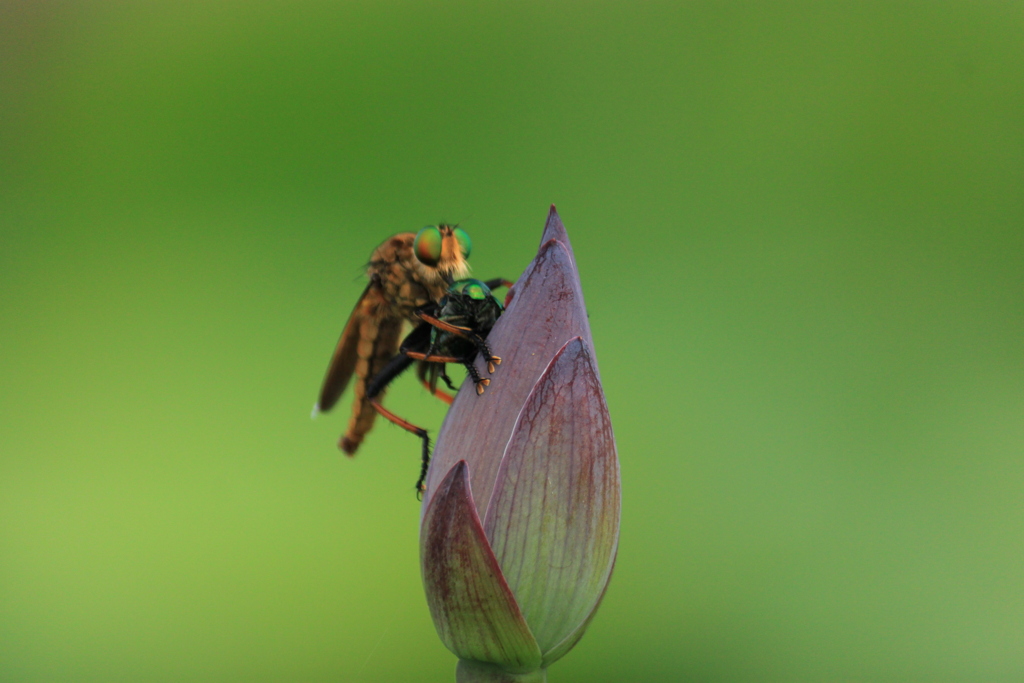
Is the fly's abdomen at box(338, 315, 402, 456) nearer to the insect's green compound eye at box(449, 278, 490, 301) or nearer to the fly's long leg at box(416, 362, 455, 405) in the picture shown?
the fly's long leg at box(416, 362, 455, 405)

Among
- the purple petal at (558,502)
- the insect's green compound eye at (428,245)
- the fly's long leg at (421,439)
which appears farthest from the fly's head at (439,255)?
the purple petal at (558,502)

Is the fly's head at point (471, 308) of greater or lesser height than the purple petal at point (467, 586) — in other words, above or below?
above

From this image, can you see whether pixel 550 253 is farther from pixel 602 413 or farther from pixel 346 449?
pixel 346 449

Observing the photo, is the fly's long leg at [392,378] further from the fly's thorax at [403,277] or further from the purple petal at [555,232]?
the purple petal at [555,232]

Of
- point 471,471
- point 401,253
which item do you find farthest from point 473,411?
point 401,253

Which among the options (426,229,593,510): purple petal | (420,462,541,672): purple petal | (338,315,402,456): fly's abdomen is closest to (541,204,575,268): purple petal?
(426,229,593,510): purple petal

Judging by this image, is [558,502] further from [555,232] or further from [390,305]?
[390,305]
